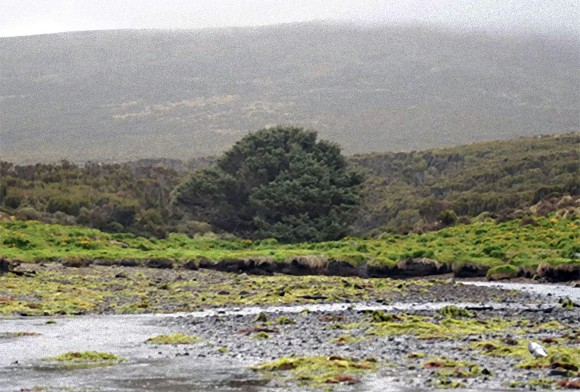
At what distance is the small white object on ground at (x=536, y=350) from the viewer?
50.0 feet

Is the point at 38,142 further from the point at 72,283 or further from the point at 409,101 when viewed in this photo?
the point at 72,283

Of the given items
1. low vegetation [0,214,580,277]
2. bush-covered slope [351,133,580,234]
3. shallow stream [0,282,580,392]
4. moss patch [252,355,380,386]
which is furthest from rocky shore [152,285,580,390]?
bush-covered slope [351,133,580,234]

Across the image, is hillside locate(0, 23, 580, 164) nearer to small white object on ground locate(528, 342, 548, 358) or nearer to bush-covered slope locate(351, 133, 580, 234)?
bush-covered slope locate(351, 133, 580, 234)

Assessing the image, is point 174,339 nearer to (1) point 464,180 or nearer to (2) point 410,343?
(2) point 410,343

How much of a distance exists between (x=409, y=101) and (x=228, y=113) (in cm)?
3345

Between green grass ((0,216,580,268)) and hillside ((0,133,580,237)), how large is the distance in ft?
22.7

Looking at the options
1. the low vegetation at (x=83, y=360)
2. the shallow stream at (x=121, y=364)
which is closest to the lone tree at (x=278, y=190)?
the shallow stream at (x=121, y=364)

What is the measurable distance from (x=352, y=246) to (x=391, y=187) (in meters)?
53.0

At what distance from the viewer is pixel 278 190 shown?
191 feet

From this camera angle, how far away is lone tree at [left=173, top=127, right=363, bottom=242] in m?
57.9

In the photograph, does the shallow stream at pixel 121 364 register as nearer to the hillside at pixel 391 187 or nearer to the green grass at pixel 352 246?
the green grass at pixel 352 246

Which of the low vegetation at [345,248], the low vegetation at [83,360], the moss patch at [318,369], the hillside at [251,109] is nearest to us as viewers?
the moss patch at [318,369]

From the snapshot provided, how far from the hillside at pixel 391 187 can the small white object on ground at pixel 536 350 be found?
4002 cm

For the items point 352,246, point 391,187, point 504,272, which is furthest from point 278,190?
point 391,187
